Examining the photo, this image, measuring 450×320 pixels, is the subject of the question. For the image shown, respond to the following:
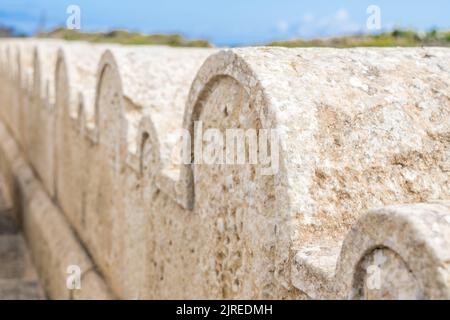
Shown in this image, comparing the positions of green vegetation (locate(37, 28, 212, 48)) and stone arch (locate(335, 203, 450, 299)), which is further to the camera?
green vegetation (locate(37, 28, 212, 48))

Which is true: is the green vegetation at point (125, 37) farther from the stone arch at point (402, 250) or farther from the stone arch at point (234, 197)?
the stone arch at point (402, 250)

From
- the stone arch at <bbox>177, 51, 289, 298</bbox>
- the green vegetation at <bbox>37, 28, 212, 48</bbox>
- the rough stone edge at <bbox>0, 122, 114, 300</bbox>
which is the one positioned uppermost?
the green vegetation at <bbox>37, 28, 212, 48</bbox>

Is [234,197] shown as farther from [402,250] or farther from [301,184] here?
[402,250]

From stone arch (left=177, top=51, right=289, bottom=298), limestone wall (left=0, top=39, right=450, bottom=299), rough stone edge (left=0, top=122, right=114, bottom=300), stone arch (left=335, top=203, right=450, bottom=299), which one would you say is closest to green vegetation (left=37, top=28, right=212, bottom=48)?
rough stone edge (left=0, top=122, right=114, bottom=300)

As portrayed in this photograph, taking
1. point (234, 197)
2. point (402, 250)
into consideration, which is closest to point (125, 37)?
point (234, 197)

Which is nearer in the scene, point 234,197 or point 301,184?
point 301,184

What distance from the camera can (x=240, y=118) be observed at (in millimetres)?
2408

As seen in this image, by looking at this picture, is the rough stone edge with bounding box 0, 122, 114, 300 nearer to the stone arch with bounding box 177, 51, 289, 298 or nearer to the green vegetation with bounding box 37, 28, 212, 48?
the stone arch with bounding box 177, 51, 289, 298

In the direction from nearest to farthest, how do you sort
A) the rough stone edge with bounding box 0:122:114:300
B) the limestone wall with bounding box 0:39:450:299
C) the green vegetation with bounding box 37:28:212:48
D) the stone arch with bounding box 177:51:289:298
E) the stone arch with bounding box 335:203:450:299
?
the stone arch with bounding box 335:203:450:299 < the limestone wall with bounding box 0:39:450:299 < the stone arch with bounding box 177:51:289:298 < the rough stone edge with bounding box 0:122:114:300 < the green vegetation with bounding box 37:28:212:48

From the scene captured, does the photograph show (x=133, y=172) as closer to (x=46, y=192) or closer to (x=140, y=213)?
(x=140, y=213)

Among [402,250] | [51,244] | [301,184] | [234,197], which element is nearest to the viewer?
[402,250]

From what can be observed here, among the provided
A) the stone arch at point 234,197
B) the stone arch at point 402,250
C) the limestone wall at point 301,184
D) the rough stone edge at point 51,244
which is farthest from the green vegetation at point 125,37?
the stone arch at point 402,250

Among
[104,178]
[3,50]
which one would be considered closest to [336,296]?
[104,178]
